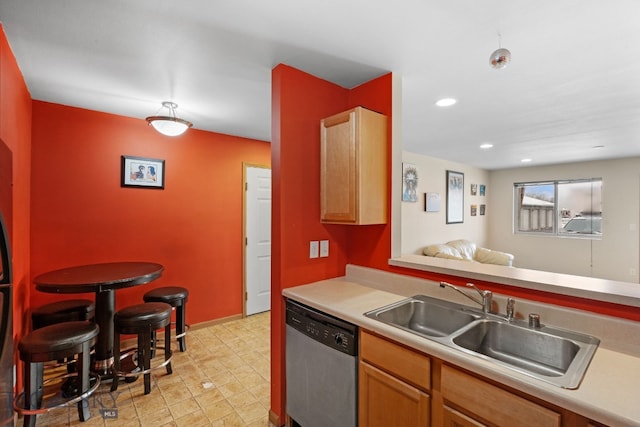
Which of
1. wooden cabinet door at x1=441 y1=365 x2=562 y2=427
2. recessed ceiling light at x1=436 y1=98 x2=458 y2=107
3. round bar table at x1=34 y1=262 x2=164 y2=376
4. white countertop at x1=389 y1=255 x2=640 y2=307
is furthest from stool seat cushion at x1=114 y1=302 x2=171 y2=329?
recessed ceiling light at x1=436 y1=98 x2=458 y2=107

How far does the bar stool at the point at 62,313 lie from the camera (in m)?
2.25

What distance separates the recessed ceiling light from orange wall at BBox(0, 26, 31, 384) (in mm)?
2982

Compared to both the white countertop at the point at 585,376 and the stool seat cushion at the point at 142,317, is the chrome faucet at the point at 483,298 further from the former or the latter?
the stool seat cushion at the point at 142,317

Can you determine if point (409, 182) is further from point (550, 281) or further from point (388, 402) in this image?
point (388, 402)

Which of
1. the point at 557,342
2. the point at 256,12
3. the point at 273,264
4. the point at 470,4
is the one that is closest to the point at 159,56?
the point at 256,12

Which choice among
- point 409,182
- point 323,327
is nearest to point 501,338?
point 323,327

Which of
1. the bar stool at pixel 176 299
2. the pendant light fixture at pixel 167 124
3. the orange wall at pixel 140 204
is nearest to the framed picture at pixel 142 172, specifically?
the orange wall at pixel 140 204

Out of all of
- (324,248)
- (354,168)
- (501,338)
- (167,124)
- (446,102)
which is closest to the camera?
(501,338)

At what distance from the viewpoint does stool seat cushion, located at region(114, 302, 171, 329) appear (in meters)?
2.24

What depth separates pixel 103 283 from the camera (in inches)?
82.0

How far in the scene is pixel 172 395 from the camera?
231 centimetres

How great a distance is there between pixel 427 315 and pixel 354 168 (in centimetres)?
100

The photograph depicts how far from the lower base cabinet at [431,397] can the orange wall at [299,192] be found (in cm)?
73

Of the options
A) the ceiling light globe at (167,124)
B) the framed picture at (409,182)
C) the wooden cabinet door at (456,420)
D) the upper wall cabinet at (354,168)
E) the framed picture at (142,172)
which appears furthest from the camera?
the framed picture at (409,182)
